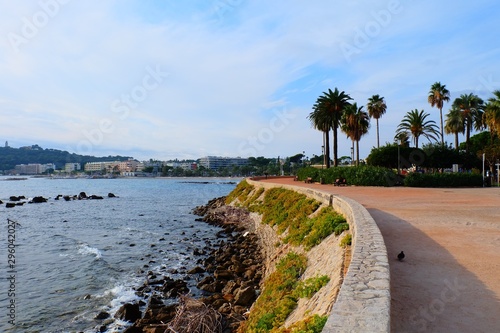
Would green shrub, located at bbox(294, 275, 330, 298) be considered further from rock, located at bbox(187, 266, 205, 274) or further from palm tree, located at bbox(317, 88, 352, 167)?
palm tree, located at bbox(317, 88, 352, 167)

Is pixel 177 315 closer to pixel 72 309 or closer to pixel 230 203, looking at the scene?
pixel 72 309

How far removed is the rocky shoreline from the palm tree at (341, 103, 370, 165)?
32643 mm

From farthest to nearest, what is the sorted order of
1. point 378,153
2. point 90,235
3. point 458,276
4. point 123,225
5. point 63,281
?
point 378,153
point 123,225
point 90,235
point 63,281
point 458,276

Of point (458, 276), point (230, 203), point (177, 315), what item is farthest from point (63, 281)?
point (230, 203)

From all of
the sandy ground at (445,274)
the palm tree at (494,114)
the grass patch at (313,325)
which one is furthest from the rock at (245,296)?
the palm tree at (494,114)

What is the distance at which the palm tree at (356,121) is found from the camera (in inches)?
1938

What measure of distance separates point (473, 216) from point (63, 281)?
54.7 ft

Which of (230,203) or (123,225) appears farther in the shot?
(230,203)

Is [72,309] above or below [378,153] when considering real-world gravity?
below

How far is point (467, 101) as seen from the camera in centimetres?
5162

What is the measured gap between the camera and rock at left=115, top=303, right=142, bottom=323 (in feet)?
36.3

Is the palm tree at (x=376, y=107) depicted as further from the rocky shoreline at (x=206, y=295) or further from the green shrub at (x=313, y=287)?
the green shrub at (x=313, y=287)

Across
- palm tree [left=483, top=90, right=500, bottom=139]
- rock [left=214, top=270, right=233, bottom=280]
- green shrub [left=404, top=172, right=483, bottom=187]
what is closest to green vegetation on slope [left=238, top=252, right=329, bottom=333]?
rock [left=214, top=270, right=233, bottom=280]

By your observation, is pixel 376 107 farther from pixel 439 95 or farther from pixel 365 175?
pixel 365 175
